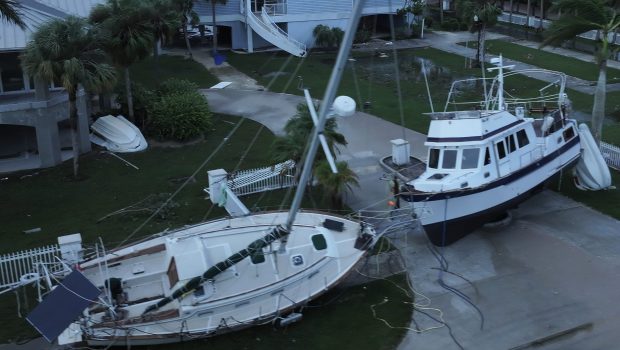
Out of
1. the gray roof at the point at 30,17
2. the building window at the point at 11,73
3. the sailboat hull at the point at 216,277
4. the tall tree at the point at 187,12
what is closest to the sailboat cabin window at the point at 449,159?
the sailboat hull at the point at 216,277

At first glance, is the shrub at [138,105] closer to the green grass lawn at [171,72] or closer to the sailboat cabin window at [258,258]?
the green grass lawn at [171,72]

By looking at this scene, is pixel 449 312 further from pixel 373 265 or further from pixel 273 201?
pixel 273 201

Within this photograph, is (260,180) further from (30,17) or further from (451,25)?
(451,25)

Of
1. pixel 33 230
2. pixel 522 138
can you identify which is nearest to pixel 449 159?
pixel 522 138

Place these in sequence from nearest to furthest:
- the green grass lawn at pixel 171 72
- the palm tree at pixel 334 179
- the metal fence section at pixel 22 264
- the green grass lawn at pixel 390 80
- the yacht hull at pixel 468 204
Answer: the metal fence section at pixel 22 264 → the yacht hull at pixel 468 204 → the palm tree at pixel 334 179 → the green grass lawn at pixel 390 80 → the green grass lawn at pixel 171 72

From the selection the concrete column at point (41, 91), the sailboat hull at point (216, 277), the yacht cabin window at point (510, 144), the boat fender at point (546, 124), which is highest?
the concrete column at point (41, 91)

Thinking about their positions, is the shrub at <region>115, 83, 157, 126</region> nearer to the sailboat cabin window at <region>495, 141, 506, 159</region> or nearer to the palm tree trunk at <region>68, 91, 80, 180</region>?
the palm tree trunk at <region>68, 91, 80, 180</region>
